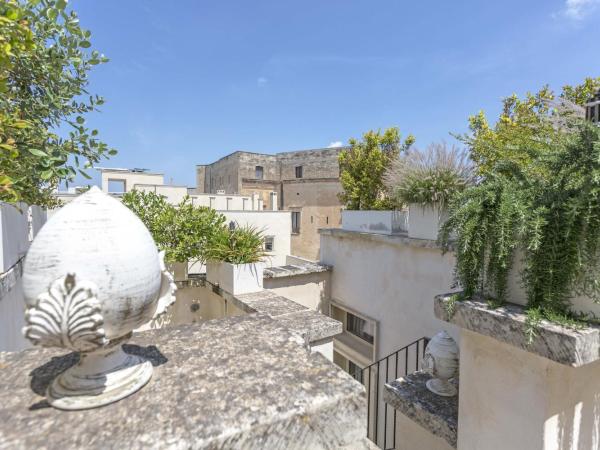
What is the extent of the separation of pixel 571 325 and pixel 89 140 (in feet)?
11.8

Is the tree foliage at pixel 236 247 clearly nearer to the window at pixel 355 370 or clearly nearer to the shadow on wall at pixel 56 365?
the shadow on wall at pixel 56 365

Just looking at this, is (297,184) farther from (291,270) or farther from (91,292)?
(91,292)

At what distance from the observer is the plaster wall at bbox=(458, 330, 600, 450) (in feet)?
4.92

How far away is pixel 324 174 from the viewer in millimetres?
21797

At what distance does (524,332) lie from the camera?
1430 millimetres

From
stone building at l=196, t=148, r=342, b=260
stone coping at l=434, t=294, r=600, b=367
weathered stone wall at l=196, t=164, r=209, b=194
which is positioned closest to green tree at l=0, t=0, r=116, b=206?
stone coping at l=434, t=294, r=600, b=367

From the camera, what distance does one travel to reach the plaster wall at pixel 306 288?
18.5 ft

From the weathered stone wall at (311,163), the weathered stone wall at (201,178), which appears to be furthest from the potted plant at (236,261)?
the weathered stone wall at (201,178)

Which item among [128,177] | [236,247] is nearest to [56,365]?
[236,247]

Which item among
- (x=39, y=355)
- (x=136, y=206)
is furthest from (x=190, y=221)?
(x=39, y=355)

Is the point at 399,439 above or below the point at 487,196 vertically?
below

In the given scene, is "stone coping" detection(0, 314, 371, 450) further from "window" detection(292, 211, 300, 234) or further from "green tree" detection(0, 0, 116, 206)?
"window" detection(292, 211, 300, 234)

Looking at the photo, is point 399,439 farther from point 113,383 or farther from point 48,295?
point 48,295

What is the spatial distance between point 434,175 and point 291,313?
2584mm
